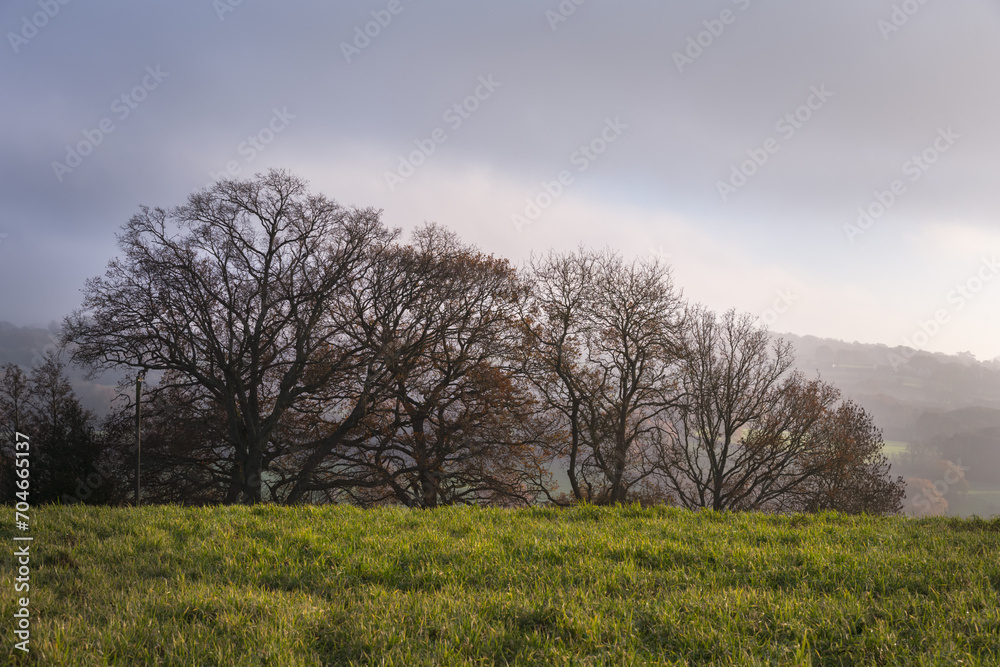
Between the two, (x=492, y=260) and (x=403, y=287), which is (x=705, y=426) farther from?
(x=403, y=287)

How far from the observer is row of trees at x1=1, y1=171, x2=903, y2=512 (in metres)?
20.1

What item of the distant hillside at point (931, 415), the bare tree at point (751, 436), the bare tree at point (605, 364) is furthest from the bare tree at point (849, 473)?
the distant hillside at point (931, 415)

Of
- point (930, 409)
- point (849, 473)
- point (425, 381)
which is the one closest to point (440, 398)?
point (425, 381)

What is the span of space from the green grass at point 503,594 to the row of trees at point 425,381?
14.2 meters

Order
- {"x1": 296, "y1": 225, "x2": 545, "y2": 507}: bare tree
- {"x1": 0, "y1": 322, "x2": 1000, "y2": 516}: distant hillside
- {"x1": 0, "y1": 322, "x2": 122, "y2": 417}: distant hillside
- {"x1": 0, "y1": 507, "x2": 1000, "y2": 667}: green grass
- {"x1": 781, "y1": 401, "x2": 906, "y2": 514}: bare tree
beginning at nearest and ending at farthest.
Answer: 1. {"x1": 0, "y1": 507, "x2": 1000, "y2": 667}: green grass
2. {"x1": 0, "y1": 322, "x2": 122, "y2": 417}: distant hillside
3. {"x1": 296, "y1": 225, "x2": 545, "y2": 507}: bare tree
4. {"x1": 781, "y1": 401, "x2": 906, "y2": 514}: bare tree
5. {"x1": 0, "y1": 322, "x2": 1000, "y2": 516}: distant hillside

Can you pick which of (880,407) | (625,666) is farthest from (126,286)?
(880,407)

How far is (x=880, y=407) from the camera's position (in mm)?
86062

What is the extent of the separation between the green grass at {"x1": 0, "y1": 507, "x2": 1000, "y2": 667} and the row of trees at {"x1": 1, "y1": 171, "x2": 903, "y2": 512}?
46.6 feet

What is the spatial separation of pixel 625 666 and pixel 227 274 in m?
20.7

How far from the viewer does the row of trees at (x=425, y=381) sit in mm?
20141

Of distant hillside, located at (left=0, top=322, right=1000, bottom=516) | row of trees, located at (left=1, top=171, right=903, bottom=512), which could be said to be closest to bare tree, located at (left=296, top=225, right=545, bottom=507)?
row of trees, located at (left=1, top=171, right=903, bottom=512)

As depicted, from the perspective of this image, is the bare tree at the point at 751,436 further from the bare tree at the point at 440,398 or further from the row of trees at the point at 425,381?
the bare tree at the point at 440,398

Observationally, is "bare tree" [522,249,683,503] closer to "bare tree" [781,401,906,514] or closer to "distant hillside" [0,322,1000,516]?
"bare tree" [781,401,906,514]

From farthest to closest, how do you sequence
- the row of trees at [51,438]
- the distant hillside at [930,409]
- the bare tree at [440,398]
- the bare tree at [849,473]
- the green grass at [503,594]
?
the distant hillside at [930,409], the bare tree at [849,473], the bare tree at [440,398], the row of trees at [51,438], the green grass at [503,594]
